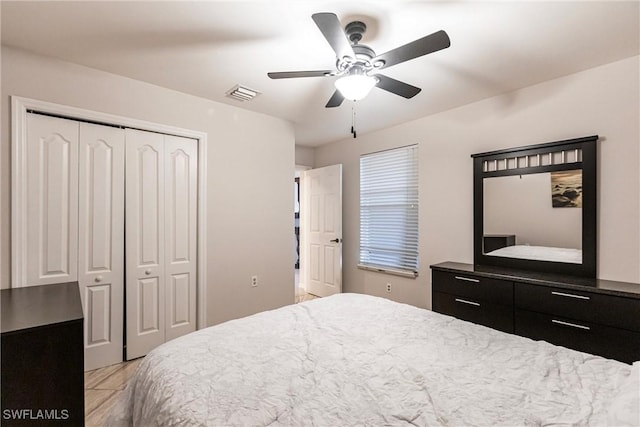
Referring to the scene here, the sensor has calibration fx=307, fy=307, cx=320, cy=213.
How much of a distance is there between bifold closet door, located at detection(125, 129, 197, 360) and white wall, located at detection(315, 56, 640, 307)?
233 centimetres

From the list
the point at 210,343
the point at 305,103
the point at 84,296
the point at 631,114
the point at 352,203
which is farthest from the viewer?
the point at 352,203

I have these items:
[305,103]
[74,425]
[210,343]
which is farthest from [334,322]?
[305,103]

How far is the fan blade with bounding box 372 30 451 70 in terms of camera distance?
1.47 meters

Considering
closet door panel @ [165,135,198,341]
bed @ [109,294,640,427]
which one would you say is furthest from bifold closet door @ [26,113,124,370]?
bed @ [109,294,640,427]

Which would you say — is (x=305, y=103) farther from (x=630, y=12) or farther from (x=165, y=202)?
(x=630, y=12)

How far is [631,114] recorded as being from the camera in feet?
7.41

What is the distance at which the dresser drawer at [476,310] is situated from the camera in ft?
8.30

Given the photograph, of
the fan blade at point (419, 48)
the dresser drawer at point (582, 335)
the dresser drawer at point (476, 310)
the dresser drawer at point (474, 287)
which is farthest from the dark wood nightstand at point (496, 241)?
the fan blade at point (419, 48)

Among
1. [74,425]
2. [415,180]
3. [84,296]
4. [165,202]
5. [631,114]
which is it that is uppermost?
[631,114]

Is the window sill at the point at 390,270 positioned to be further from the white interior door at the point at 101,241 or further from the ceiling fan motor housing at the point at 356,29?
the white interior door at the point at 101,241

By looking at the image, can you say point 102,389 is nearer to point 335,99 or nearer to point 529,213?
point 335,99

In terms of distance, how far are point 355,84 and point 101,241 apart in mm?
2368

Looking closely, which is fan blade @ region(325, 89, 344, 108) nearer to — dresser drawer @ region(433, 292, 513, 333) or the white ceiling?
the white ceiling

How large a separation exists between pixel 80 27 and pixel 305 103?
1.82m
